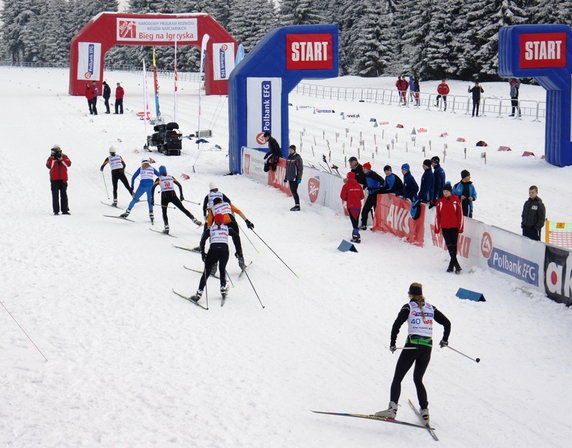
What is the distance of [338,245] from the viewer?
17.6m

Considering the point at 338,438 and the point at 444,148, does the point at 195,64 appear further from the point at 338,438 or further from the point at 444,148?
the point at 338,438

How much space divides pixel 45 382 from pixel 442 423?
193 inches

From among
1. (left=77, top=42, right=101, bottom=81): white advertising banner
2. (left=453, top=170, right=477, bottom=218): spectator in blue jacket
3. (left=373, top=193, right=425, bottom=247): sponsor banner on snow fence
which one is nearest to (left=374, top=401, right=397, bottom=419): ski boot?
(left=453, top=170, right=477, bottom=218): spectator in blue jacket

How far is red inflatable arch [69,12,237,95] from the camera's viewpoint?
47.6m

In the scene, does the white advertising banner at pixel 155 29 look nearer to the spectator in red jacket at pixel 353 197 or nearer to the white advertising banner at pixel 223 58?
the white advertising banner at pixel 223 58

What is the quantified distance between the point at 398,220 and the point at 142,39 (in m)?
35.1

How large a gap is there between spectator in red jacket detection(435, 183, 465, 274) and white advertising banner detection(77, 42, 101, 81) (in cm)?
3685

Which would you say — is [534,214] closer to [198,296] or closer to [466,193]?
[466,193]

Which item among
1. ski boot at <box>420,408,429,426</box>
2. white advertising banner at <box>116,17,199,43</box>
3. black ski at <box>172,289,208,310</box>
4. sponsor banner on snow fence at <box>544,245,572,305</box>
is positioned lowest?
ski boot at <box>420,408,429,426</box>

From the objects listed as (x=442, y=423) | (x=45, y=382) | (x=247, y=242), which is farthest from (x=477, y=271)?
(x=45, y=382)

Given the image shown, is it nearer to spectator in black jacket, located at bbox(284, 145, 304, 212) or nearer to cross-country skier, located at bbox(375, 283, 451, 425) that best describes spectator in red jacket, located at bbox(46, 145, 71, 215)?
spectator in black jacket, located at bbox(284, 145, 304, 212)

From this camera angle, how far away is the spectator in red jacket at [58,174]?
18891mm

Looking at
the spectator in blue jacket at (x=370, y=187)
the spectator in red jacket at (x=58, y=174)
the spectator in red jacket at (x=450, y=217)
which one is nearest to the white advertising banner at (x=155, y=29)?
the spectator in red jacket at (x=58, y=174)

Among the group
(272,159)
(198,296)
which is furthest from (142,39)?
(198,296)
